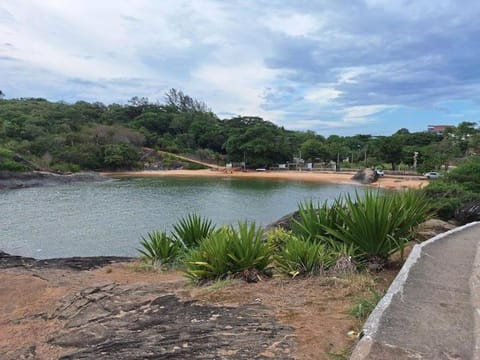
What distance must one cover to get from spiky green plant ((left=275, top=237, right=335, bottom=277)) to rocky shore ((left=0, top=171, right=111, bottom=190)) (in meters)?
43.0

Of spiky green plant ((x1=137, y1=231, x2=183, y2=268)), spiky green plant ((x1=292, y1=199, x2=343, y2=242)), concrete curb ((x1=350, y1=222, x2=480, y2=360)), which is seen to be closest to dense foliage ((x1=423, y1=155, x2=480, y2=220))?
spiky green plant ((x1=292, y1=199, x2=343, y2=242))

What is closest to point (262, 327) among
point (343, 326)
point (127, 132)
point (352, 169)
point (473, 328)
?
point (343, 326)

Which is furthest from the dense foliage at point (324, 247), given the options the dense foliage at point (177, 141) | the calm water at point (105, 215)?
the dense foliage at point (177, 141)

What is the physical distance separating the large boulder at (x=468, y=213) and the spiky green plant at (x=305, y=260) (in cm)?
986

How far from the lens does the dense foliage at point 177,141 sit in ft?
183

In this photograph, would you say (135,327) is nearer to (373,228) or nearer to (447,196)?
(373,228)

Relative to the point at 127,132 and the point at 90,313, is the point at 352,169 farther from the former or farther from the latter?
the point at 90,313

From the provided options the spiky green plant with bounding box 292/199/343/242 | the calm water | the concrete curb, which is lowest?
the calm water

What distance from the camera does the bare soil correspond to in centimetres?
331

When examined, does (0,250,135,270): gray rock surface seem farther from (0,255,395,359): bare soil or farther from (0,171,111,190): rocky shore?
(0,171,111,190): rocky shore

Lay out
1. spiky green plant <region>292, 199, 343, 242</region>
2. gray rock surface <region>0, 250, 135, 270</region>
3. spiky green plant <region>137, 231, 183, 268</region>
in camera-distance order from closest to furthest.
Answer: spiky green plant <region>292, 199, 343, 242</region> → spiky green plant <region>137, 231, 183, 268</region> → gray rock surface <region>0, 250, 135, 270</region>

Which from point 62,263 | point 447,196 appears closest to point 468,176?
point 447,196

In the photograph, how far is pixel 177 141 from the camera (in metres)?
83.1

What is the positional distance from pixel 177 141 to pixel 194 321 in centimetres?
8056
